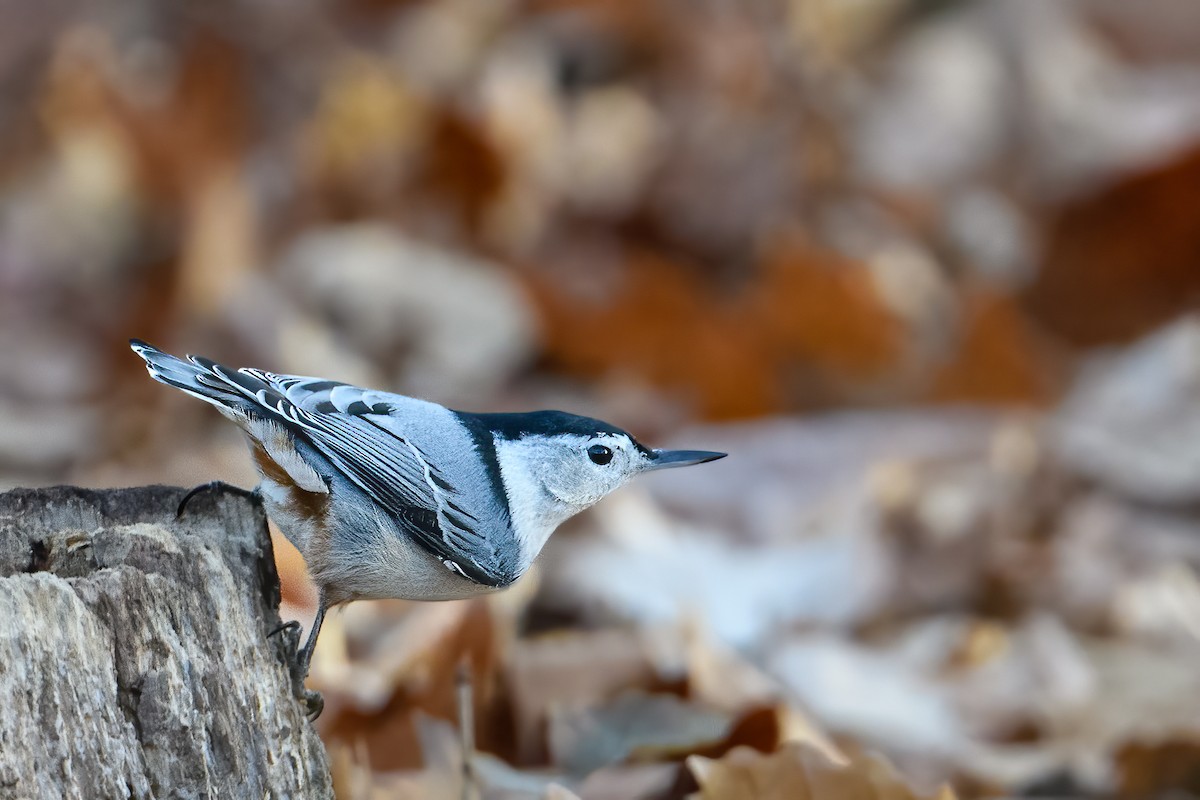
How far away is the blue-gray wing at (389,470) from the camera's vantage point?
163 cm

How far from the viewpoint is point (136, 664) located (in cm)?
131

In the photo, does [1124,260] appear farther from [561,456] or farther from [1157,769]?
[561,456]

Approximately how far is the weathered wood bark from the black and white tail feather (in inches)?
6.7

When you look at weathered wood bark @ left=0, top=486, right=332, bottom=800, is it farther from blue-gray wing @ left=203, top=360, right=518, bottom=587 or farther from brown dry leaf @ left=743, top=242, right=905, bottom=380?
brown dry leaf @ left=743, top=242, right=905, bottom=380

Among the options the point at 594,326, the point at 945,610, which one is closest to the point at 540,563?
the point at 945,610

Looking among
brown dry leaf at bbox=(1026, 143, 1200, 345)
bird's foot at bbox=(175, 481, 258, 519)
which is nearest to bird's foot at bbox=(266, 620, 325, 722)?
bird's foot at bbox=(175, 481, 258, 519)

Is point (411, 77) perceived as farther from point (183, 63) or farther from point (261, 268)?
point (261, 268)

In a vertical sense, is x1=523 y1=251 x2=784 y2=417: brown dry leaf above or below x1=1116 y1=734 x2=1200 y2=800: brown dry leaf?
above

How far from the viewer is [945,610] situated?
3258 millimetres

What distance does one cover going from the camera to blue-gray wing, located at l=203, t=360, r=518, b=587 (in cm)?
163

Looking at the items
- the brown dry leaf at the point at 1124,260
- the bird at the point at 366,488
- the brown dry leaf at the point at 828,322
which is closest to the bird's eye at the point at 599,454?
the bird at the point at 366,488

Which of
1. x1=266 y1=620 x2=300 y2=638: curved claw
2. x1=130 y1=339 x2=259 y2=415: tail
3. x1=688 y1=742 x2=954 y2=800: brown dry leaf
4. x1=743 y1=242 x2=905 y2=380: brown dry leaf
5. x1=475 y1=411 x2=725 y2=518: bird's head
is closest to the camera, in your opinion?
x1=266 y1=620 x2=300 y2=638: curved claw

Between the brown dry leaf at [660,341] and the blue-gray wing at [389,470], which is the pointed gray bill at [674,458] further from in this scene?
the brown dry leaf at [660,341]

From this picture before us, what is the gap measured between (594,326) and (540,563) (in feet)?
5.60
